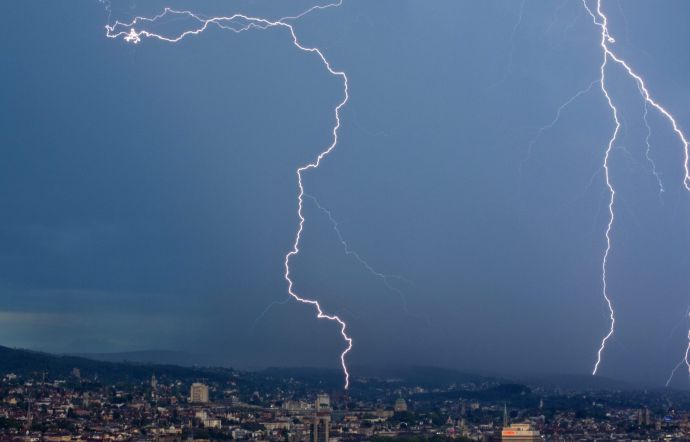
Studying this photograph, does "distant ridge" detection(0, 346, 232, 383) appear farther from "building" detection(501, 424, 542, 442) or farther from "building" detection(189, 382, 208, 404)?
"building" detection(501, 424, 542, 442)

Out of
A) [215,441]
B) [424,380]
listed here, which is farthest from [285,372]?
[215,441]

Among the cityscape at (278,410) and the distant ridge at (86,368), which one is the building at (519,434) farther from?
the distant ridge at (86,368)

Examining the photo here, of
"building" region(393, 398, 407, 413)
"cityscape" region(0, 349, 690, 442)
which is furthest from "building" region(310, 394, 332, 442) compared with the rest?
"building" region(393, 398, 407, 413)

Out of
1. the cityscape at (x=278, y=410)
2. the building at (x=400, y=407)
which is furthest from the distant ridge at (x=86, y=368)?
the building at (x=400, y=407)

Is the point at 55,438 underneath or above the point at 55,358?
underneath

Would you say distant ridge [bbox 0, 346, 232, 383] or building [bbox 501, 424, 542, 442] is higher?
distant ridge [bbox 0, 346, 232, 383]

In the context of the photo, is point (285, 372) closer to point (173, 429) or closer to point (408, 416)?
point (408, 416)

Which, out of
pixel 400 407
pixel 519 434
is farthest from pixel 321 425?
pixel 400 407

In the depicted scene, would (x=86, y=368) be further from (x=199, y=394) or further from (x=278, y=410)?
(x=278, y=410)

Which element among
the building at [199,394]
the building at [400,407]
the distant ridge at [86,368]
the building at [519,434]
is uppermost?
the distant ridge at [86,368]
